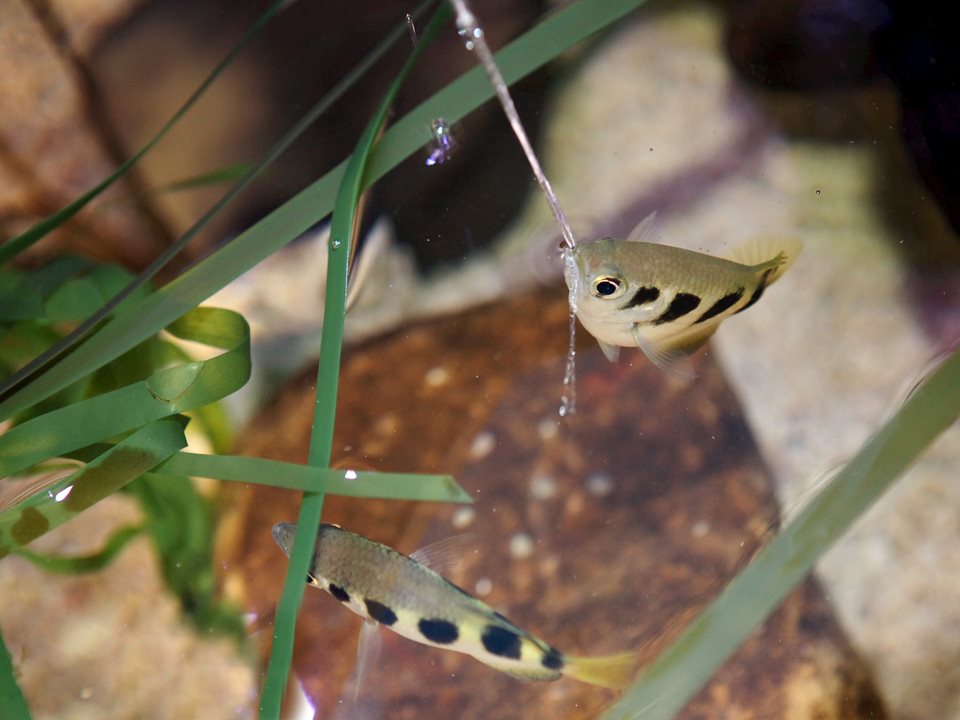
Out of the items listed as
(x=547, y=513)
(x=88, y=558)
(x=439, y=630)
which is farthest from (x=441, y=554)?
(x=88, y=558)

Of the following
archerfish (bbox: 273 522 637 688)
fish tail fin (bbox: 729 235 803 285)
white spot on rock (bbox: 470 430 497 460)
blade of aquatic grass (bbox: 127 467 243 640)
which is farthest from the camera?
white spot on rock (bbox: 470 430 497 460)

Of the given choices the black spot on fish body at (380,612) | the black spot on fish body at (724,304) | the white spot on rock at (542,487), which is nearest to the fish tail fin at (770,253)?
the black spot on fish body at (724,304)

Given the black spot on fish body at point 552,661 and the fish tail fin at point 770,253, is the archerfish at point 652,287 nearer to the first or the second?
the fish tail fin at point 770,253

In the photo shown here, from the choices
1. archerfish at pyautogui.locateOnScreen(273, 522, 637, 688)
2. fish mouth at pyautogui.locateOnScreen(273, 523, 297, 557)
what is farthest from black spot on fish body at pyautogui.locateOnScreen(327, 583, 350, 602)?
fish mouth at pyautogui.locateOnScreen(273, 523, 297, 557)

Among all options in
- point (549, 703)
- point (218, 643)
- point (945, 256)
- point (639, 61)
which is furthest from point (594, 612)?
point (639, 61)

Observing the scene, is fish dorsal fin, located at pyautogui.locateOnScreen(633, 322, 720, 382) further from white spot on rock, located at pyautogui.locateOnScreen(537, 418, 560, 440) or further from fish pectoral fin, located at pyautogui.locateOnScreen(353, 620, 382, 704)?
fish pectoral fin, located at pyautogui.locateOnScreen(353, 620, 382, 704)

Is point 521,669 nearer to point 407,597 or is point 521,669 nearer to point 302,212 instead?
point 407,597
